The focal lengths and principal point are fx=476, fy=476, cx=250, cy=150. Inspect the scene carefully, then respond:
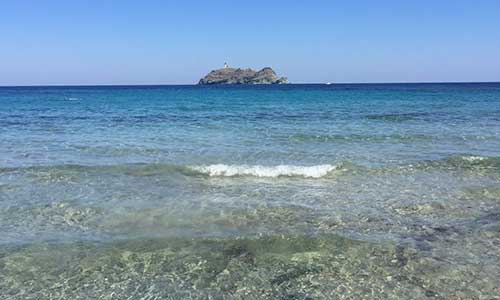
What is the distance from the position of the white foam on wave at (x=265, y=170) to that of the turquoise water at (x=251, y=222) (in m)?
0.08

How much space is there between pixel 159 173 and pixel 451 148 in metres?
11.6

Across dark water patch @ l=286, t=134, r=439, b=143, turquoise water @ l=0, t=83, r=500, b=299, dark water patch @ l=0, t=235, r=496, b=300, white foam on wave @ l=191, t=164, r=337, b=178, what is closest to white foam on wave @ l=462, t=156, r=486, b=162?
turquoise water @ l=0, t=83, r=500, b=299

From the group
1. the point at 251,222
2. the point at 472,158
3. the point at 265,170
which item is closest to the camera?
the point at 251,222

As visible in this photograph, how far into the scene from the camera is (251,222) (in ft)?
30.5

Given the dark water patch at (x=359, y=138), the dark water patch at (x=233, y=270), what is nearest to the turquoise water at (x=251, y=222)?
the dark water patch at (x=233, y=270)

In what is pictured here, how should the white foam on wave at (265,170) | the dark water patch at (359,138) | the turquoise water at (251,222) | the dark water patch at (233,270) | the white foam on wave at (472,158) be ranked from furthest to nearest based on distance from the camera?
the dark water patch at (359,138) < the white foam on wave at (472,158) < the white foam on wave at (265,170) < the turquoise water at (251,222) < the dark water patch at (233,270)

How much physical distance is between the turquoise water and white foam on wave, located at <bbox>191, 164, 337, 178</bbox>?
0.08 metres

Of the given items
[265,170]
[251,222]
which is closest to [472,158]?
[265,170]

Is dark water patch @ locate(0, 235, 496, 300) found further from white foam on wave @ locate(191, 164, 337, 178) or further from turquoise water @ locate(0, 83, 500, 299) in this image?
white foam on wave @ locate(191, 164, 337, 178)

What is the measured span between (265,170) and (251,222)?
5.11m

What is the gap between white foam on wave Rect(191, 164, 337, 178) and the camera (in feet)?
46.0

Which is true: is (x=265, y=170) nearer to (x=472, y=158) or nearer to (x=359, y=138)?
(x=472, y=158)

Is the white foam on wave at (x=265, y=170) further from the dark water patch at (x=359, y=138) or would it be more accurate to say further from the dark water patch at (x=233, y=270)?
the dark water patch at (x=359, y=138)

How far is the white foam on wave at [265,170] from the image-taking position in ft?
46.0
